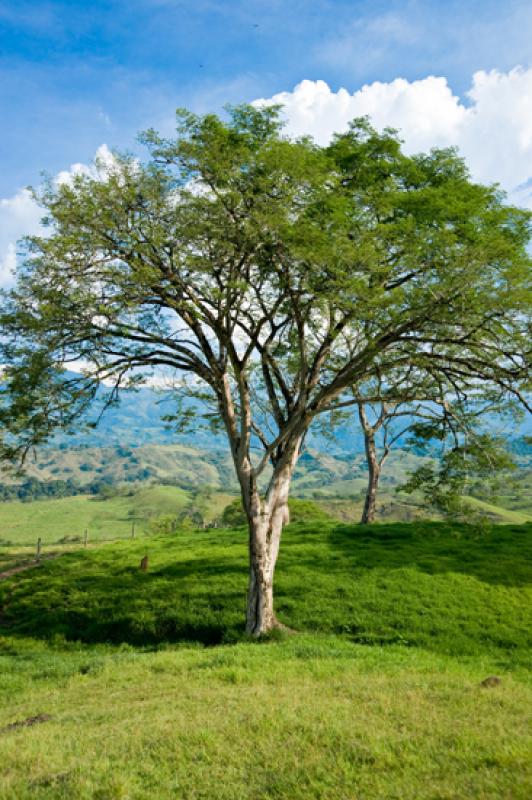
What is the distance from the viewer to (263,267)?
61.9 feet

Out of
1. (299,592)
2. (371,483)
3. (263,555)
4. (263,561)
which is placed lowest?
(299,592)

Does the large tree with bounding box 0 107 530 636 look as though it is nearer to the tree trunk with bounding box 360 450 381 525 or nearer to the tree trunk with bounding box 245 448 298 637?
the tree trunk with bounding box 245 448 298 637

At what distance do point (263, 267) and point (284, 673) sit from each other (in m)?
12.6

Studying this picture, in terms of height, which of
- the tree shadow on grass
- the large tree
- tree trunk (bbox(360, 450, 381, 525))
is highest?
the large tree

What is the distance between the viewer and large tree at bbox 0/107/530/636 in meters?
16.7

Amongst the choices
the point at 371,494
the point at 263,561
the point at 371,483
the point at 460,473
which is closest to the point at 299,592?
the point at 263,561

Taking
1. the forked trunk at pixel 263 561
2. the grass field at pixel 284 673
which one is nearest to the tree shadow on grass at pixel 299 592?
the grass field at pixel 284 673

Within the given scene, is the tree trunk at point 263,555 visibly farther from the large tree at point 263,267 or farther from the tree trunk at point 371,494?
the tree trunk at point 371,494

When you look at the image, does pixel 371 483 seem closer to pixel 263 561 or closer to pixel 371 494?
pixel 371 494

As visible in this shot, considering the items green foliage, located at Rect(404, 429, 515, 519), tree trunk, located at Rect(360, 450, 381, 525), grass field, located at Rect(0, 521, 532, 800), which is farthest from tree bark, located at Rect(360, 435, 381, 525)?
green foliage, located at Rect(404, 429, 515, 519)

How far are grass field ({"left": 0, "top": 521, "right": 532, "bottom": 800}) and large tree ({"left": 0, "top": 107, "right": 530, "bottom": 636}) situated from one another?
3.84 meters

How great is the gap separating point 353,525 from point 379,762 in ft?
87.1

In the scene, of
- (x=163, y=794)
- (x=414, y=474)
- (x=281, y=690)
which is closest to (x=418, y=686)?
(x=281, y=690)

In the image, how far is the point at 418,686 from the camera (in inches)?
448
